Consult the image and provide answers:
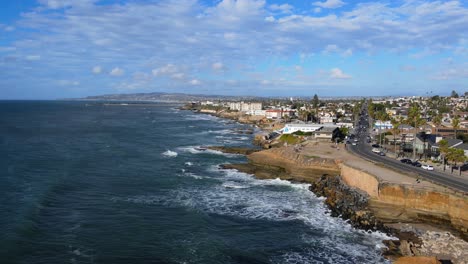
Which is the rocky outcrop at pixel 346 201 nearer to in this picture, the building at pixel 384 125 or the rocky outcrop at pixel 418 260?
the rocky outcrop at pixel 418 260

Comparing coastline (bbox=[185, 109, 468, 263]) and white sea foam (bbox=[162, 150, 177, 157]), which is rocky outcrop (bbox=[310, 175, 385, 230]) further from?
white sea foam (bbox=[162, 150, 177, 157])

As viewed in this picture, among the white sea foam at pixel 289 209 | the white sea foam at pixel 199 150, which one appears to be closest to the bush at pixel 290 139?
the white sea foam at pixel 199 150

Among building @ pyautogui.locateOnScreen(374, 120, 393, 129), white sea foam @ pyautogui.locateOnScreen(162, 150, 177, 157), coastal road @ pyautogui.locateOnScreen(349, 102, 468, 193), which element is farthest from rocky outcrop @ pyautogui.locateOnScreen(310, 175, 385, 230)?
building @ pyautogui.locateOnScreen(374, 120, 393, 129)

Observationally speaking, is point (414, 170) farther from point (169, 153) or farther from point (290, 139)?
point (290, 139)

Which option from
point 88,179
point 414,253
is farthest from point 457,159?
point 88,179

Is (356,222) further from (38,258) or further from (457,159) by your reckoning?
(38,258)

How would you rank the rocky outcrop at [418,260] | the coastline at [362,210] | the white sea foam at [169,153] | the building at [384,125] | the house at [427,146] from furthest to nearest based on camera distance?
the building at [384,125], the white sea foam at [169,153], the house at [427,146], the coastline at [362,210], the rocky outcrop at [418,260]
